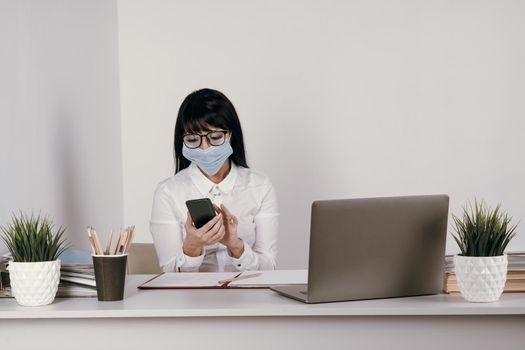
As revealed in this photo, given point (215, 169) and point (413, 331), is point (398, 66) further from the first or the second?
→ point (413, 331)

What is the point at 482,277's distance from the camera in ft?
6.12

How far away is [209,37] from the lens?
442 cm

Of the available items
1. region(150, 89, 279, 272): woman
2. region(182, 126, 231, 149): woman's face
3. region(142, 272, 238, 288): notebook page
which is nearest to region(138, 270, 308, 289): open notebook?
region(142, 272, 238, 288): notebook page

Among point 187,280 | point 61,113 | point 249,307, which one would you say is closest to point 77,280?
point 187,280

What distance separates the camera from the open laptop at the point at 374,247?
1840 millimetres

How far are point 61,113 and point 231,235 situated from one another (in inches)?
38.6

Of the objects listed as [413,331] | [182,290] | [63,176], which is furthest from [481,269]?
[63,176]

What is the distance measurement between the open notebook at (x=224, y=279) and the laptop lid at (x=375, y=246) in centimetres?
33

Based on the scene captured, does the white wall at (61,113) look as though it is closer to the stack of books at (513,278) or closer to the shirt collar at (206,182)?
the shirt collar at (206,182)

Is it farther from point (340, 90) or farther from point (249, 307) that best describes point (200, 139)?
point (340, 90)

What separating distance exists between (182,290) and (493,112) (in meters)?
2.80

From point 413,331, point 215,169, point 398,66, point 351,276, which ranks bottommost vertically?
point 413,331

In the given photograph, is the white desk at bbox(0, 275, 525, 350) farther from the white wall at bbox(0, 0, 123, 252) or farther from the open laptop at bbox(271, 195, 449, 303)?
the white wall at bbox(0, 0, 123, 252)

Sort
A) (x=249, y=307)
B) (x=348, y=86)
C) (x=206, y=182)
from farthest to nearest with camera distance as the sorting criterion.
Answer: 1. (x=348, y=86)
2. (x=206, y=182)
3. (x=249, y=307)
